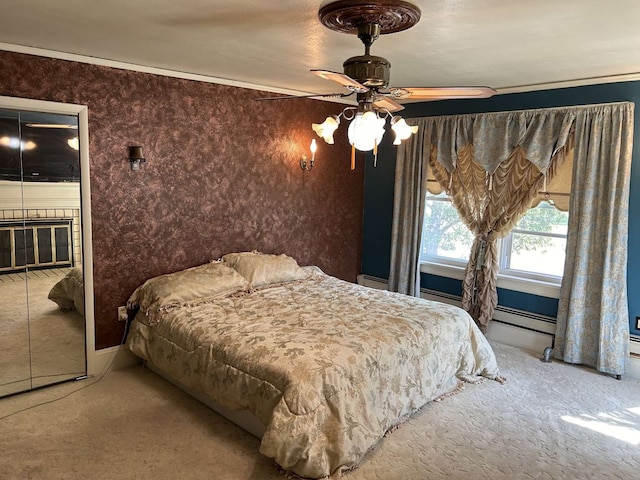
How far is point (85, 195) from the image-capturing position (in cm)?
346

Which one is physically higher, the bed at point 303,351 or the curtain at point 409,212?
the curtain at point 409,212

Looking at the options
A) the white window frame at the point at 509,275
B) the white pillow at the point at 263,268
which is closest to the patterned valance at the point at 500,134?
the white window frame at the point at 509,275

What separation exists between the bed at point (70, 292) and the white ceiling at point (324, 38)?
1.55 m

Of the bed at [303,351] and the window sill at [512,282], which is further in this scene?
the window sill at [512,282]

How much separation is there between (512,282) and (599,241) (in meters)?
0.84

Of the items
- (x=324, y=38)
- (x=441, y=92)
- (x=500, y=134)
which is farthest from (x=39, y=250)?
(x=500, y=134)

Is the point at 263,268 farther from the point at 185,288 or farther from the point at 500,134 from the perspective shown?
the point at 500,134

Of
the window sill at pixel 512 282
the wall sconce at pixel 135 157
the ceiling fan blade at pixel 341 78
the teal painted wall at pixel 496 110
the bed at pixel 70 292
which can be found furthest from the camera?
the window sill at pixel 512 282

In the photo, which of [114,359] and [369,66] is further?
[114,359]

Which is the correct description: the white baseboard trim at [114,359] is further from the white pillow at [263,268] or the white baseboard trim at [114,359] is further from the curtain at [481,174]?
the curtain at [481,174]

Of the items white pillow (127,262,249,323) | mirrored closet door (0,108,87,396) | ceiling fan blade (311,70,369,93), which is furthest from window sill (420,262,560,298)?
mirrored closet door (0,108,87,396)

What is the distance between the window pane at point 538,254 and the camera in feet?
14.0

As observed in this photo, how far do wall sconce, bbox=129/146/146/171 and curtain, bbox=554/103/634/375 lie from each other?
3.43 meters

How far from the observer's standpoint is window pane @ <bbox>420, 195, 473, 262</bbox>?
4.88 metres
